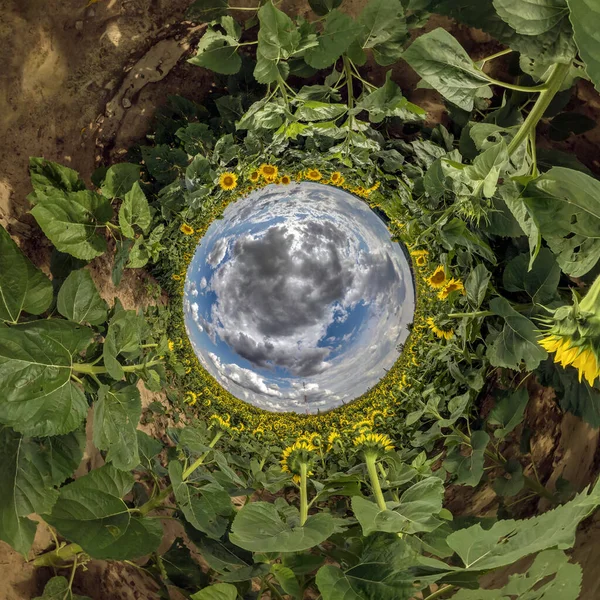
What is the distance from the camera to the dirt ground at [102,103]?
119 centimetres

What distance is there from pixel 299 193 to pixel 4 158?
87cm

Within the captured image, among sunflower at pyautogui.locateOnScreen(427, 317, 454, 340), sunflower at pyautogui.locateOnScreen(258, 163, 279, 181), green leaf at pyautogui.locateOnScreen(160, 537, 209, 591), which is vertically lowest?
sunflower at pyautogui.locateOnScreen(427, 317, 454, 340)

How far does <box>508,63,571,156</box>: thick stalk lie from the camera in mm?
776

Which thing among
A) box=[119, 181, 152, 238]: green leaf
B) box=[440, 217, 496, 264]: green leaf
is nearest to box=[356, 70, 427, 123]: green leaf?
box=[440, 217, 496, 264]: green leaf

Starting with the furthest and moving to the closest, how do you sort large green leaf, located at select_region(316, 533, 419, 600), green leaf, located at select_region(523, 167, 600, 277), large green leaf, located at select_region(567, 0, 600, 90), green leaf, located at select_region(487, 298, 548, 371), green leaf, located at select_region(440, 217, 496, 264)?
green leaf, located at select_region(440, 217, 496, 264) → green leaf, located at select_region(487, 298, 548, 371) → large green leaf, located at select_region(316, 533, 419, 600) → green leaf, located at select_region(523, 167, 600, 277) → large green leaf, located at select_region(567, 0, 600, 90)

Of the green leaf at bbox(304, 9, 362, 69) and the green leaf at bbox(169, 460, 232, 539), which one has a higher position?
the green leaf at bbox(304, 9, 362, 69)

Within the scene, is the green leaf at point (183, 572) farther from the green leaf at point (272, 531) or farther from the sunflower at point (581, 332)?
the sunflower at point (581, 332)

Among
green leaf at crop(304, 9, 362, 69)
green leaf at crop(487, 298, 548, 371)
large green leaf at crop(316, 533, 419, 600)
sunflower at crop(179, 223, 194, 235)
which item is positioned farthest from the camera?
sunflower at crop(179, 223, 194, 235)

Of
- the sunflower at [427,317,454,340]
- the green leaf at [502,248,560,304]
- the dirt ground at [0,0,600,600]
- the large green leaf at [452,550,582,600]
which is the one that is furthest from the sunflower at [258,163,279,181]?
A: the large green leaf at [452,550,582,600]

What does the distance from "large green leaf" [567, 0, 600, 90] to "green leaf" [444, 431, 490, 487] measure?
0.87m

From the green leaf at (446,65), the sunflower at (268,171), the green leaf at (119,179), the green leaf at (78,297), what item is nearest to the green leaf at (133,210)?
the green leaf at (119,179)

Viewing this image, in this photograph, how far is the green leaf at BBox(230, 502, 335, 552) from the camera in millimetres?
786

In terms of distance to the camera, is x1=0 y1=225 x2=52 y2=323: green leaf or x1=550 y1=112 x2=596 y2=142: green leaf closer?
x1=0 y1=225 x2=52 y2=323: green leaf

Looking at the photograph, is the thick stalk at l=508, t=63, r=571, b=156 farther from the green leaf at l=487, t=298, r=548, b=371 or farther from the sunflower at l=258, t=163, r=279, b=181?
the sunflower at l=258, t=163, r=279, b=181
